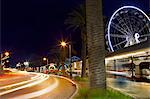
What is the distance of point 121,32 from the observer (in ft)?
159

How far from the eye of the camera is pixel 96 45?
15547 millimetres

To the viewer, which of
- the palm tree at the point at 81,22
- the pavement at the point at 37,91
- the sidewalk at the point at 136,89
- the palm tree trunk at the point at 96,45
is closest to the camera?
the palm tree trunk at the point at 96,45

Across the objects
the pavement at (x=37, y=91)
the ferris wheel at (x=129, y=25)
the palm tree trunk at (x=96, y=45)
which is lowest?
the pavement at (x=37, y=91)

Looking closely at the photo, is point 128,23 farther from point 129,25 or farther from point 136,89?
point 136,89

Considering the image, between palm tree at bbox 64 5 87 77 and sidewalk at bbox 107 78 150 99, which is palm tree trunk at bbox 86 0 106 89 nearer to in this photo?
sidewalk at bbox 107 78 150 99

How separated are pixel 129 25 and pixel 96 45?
34.0 m

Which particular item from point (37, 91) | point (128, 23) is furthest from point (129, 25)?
point (37, 91)

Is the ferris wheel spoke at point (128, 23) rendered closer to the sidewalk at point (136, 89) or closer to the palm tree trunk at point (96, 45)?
the sidewalk at point (136, 89)

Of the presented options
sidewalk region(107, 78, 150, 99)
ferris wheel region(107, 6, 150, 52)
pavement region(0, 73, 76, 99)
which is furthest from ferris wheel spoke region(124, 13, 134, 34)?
sidewalk region(107, 78, 150, 99)

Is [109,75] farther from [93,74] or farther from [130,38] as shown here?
[93,74]

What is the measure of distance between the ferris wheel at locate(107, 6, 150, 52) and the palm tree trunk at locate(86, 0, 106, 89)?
31769 mm

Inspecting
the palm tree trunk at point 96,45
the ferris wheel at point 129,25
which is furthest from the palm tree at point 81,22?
the palm tree trunk at point 96,45

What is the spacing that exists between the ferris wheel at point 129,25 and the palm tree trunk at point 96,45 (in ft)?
104

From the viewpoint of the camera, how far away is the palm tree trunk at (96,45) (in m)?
15.4
